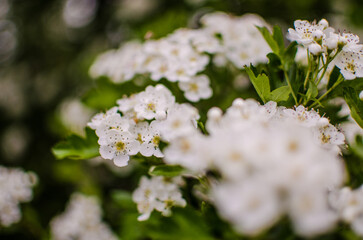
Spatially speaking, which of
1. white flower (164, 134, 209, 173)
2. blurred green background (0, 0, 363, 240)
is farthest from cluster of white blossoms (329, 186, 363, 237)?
blurred green background (0, 0, 363, 240)

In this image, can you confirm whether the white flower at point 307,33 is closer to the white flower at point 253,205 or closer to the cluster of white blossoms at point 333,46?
the cluster of white blossoms at point 333,46

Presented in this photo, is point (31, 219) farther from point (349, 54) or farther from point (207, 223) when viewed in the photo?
point (349, 54)

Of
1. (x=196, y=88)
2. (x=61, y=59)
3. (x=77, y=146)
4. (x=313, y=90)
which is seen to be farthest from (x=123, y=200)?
(x=61, y=59)

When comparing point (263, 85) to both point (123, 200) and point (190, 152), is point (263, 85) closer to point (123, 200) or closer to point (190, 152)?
point (190, 152)

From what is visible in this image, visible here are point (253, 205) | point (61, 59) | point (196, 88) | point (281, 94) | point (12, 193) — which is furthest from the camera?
point (61, 59)

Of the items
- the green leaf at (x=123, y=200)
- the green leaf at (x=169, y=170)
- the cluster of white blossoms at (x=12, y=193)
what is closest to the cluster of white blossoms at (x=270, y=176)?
the green leaf at (x=169, y=170)

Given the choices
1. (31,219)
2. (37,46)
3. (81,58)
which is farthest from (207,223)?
(37,46)

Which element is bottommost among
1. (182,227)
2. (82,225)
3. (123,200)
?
(82,225)
